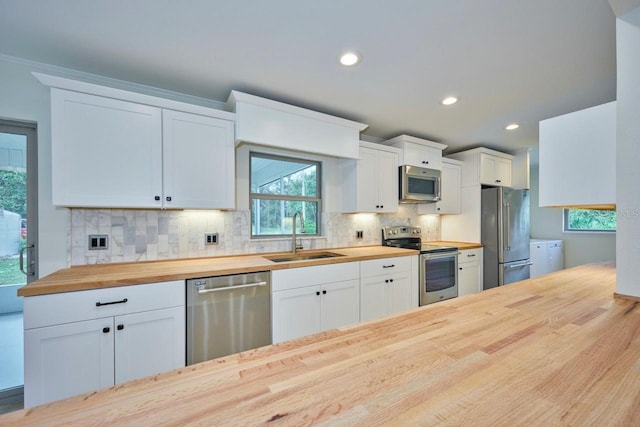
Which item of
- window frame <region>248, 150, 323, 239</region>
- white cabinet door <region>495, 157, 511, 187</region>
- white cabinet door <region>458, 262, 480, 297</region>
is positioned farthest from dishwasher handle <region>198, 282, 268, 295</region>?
white cabinet door <region>495, 157, 511, 187</region>

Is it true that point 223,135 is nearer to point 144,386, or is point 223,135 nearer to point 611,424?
point 144,386

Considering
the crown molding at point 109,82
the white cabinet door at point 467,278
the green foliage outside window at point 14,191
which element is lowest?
the white cabinet door at point 467,278

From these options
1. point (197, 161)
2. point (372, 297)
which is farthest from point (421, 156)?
point (197, 161)

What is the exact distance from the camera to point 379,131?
3.31 m

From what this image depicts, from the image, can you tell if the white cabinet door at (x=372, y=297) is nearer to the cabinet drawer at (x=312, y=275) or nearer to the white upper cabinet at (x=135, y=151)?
the cabinet drawer at (x=312, y=275)

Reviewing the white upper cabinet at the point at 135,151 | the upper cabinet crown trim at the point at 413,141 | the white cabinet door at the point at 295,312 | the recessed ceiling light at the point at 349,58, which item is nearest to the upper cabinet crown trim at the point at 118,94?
the white upper cabinet at the point at 135,151

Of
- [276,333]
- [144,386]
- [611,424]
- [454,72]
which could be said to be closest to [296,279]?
[276,333]

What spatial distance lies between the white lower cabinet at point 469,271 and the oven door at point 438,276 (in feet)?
0.58

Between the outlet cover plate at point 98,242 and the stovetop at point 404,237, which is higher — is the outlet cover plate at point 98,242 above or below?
above

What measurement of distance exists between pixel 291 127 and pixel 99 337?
200 cm

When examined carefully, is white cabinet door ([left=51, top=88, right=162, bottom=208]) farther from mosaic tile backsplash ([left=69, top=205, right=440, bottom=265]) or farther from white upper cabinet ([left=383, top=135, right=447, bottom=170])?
white upper cabinet ([left=383, top=135, right=447, bottom=170])

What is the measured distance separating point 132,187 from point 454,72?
2.51m

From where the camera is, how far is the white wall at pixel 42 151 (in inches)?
70.7

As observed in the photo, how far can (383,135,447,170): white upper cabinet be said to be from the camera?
329cm
